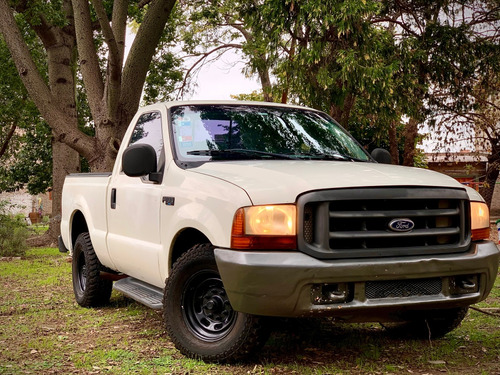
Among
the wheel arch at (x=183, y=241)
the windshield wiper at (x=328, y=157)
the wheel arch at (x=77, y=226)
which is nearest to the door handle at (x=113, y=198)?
the wheel arch at (x=183, y=241)

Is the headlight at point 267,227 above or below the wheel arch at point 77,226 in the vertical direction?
above

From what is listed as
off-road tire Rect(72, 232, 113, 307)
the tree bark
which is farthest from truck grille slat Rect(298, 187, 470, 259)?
the tree bark

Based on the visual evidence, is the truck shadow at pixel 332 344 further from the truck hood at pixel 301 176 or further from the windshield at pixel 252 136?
the windshield at pixel 252 136

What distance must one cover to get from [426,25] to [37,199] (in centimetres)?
4457

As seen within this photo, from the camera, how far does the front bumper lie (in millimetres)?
4211

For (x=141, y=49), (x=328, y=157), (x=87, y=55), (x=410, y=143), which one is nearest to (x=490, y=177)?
(x=410, y=143)

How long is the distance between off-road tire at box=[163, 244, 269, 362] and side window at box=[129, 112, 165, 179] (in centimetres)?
108

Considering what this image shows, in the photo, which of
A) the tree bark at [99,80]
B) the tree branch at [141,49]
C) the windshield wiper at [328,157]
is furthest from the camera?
the tree branch at [141,49]

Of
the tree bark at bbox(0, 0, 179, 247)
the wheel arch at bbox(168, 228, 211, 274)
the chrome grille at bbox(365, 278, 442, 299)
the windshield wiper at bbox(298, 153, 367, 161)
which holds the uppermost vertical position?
the tree bark at bbox(0, 0, 179, 247)

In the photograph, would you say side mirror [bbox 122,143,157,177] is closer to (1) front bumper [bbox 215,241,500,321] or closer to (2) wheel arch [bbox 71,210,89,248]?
(1) front bumper [bbox 215,241,500,321]

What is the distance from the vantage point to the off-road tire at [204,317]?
182 inches

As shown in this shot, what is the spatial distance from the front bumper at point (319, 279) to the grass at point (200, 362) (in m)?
0.58

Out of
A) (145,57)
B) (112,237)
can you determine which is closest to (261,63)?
(145,57)

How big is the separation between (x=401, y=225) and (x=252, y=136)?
1737 millimetres
